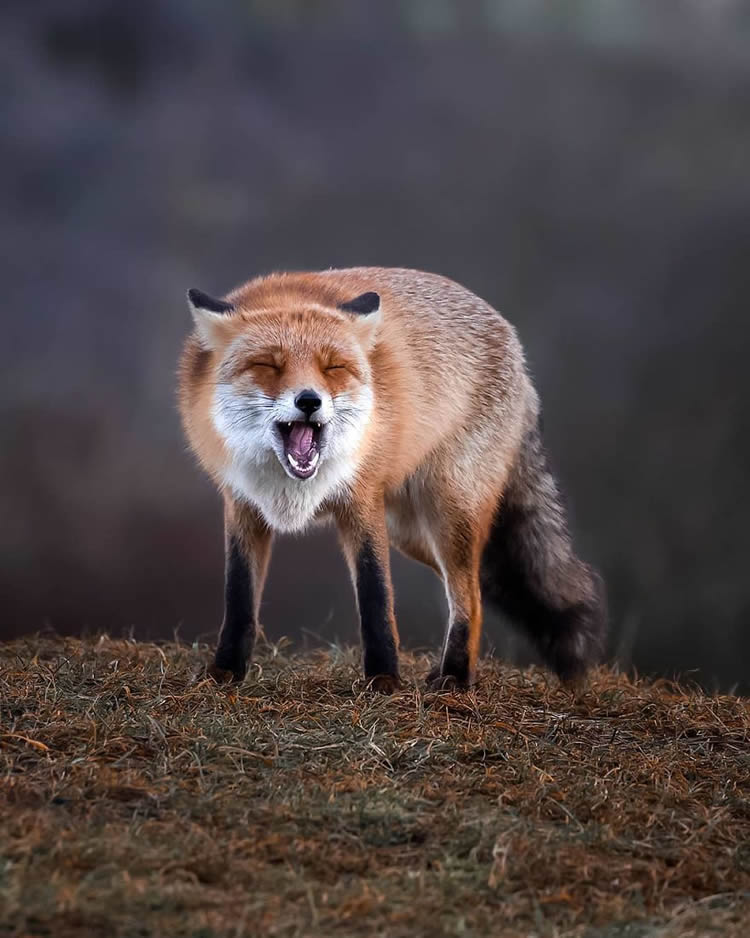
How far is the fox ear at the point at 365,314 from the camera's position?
15.2 feet

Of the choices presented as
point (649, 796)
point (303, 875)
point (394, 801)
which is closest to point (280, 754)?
point (394, 801)

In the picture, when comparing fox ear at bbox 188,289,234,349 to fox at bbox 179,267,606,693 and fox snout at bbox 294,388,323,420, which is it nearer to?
fox at bbox 179,267,606,693

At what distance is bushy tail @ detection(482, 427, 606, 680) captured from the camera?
16.7 feet

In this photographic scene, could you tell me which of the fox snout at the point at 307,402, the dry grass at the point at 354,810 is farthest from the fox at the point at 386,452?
the dry grass at the point at 354,810

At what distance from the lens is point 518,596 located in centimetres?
526

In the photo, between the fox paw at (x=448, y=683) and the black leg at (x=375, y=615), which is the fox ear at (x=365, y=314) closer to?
the black leg at (x=375, y=615)

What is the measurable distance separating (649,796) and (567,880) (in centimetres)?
79

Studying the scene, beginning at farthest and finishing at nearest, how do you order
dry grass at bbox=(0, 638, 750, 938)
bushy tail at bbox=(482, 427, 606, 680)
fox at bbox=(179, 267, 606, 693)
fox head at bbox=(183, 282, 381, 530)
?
bushy tail at bbox=(482, 427, 606, 680) < fox at bbox=(179, 267, 606, 693) < fox head at bbox=(183, 282, 381, 530) < dry grass at bbox=(0, 638, 750, 938)

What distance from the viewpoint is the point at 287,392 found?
4.21 meters

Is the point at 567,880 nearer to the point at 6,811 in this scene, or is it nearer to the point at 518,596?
the point at 6,811

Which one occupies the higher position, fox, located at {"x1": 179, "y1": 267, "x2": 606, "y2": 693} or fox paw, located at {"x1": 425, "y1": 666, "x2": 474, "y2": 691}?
fox, located at {"x1": 179, "y1": 267, "x2": 606, "y2": 693}

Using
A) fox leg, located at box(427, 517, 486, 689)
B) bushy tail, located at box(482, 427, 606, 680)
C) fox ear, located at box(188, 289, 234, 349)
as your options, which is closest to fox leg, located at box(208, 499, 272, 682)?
fox ear, located at box(188, 289, 234, 349)

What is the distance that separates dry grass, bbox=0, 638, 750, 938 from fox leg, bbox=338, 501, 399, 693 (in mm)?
140

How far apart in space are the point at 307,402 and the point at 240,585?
975 millimetres
